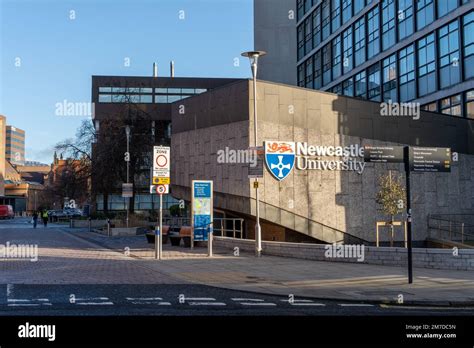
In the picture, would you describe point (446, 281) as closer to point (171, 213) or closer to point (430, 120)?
point (430, 120)

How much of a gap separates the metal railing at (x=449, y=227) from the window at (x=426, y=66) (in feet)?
37.2

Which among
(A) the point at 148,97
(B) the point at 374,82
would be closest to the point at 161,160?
(B) the point at 374,82

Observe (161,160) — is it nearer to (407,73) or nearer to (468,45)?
(468,45)

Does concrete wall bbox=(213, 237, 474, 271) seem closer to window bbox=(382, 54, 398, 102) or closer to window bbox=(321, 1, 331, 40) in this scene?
window bbox=(382, 54, 398, 102)

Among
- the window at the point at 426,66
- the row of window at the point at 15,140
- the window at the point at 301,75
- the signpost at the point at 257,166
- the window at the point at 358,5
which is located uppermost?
the row of window at the point at 15,140

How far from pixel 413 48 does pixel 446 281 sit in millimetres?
28276

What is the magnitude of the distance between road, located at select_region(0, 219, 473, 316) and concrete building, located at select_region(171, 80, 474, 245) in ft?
29.5

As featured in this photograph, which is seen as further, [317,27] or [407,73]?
[317,27]

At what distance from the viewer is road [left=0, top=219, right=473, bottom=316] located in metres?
9.90

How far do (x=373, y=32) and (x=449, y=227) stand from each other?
2102 cm

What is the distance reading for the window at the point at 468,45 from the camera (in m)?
32.0

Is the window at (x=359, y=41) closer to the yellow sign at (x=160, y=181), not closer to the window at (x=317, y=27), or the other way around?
the window at (x=317, y=27)

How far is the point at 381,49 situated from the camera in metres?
42.8
